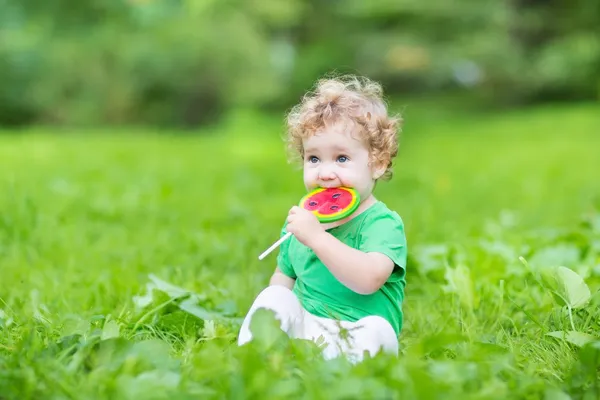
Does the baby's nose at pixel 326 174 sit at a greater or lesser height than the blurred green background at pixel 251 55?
greater

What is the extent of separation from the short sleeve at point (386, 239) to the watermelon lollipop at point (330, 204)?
0.24ft

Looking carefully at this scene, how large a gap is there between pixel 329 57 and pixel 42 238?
1170cm

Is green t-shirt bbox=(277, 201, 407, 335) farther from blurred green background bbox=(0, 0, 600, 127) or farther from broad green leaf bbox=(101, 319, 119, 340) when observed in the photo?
blurred green background bbox=(0, 0, 600, 127)

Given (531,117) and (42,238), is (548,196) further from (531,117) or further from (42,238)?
(531,117)

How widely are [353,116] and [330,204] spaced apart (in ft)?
0.80

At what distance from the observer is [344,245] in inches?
72.3

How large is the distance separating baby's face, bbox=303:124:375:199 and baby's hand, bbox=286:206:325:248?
0.14m

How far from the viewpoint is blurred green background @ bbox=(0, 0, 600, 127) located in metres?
13.6

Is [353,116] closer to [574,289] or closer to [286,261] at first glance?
[286,261]

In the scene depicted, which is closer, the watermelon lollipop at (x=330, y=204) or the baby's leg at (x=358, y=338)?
the baby's leg at (x=358, y=338)

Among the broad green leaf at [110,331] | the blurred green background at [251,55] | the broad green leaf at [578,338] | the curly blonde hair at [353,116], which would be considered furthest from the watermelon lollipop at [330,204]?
the blurred green background at [251,55]

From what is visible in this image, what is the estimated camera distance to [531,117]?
40.4ft

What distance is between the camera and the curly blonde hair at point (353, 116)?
2.00 metres

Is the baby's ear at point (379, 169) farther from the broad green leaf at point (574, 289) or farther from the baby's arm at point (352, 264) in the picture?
the broad green leaf at point (574, 289)
